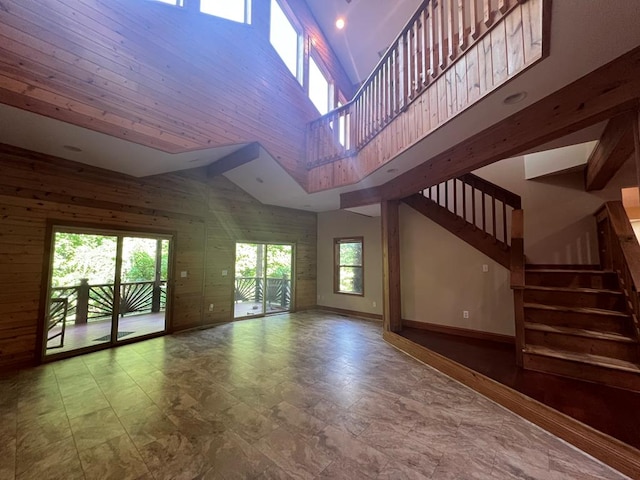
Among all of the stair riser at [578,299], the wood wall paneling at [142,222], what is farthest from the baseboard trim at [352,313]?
the stair riser at [578,299]

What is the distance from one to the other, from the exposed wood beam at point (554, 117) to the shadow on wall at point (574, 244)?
2.31 metres

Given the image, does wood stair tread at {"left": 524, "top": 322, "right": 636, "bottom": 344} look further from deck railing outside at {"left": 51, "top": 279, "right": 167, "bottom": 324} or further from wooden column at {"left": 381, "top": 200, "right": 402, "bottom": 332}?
deck railing outside at {"left": 51, "top": 279, "right": 167, "bottom": 324}

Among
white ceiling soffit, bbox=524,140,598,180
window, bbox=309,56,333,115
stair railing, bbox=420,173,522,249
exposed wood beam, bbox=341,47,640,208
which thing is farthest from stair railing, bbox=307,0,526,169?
white ceiling soffit, bbox=524,140,598,180

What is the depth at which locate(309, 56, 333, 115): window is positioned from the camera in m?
6.76

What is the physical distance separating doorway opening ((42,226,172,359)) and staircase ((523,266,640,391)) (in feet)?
19.7

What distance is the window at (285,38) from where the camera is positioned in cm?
561

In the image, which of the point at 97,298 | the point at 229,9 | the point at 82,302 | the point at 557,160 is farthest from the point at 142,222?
the point at 557,160

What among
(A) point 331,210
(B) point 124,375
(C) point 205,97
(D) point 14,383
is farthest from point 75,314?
(A) point 331,210

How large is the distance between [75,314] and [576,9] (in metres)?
6.49

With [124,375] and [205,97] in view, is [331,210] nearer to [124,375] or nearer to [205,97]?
[205,97]

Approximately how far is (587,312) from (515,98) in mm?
2636

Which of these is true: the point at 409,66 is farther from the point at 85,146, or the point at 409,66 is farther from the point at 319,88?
the point at 319,88

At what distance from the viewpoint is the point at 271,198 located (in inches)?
248

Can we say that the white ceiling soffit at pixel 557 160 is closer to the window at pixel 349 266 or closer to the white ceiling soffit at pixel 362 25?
the window at pixel 349 266
